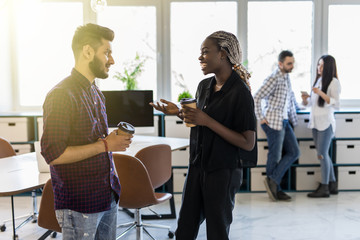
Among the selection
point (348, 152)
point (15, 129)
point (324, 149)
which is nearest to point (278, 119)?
point (324, 149)

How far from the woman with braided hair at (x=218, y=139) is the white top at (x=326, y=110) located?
8.47 ft

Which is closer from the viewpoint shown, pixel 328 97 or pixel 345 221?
pixel 345 221

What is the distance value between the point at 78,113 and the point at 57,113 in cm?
9

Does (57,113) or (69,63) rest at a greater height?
(69,63)

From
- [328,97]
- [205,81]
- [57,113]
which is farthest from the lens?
[328,97]

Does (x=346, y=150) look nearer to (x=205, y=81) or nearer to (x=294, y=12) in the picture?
(x=294, y=12)

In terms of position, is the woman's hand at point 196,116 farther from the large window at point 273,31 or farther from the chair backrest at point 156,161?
the large window at point 273,31

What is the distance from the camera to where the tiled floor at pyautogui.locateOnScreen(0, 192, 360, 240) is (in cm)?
312

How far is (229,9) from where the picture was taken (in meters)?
4.77

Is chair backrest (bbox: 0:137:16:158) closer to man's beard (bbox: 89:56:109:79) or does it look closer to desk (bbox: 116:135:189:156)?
desk (bbox: 116:135:189:156)

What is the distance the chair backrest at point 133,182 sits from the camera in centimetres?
249

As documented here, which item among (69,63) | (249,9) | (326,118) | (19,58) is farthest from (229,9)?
(19,58)

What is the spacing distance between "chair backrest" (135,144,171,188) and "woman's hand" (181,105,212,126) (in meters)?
1.14

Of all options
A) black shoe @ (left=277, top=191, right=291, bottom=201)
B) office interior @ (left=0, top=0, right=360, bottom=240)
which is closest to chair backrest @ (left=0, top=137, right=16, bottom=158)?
office interior @ (left=0, top=0, right=360, bottom=240)
